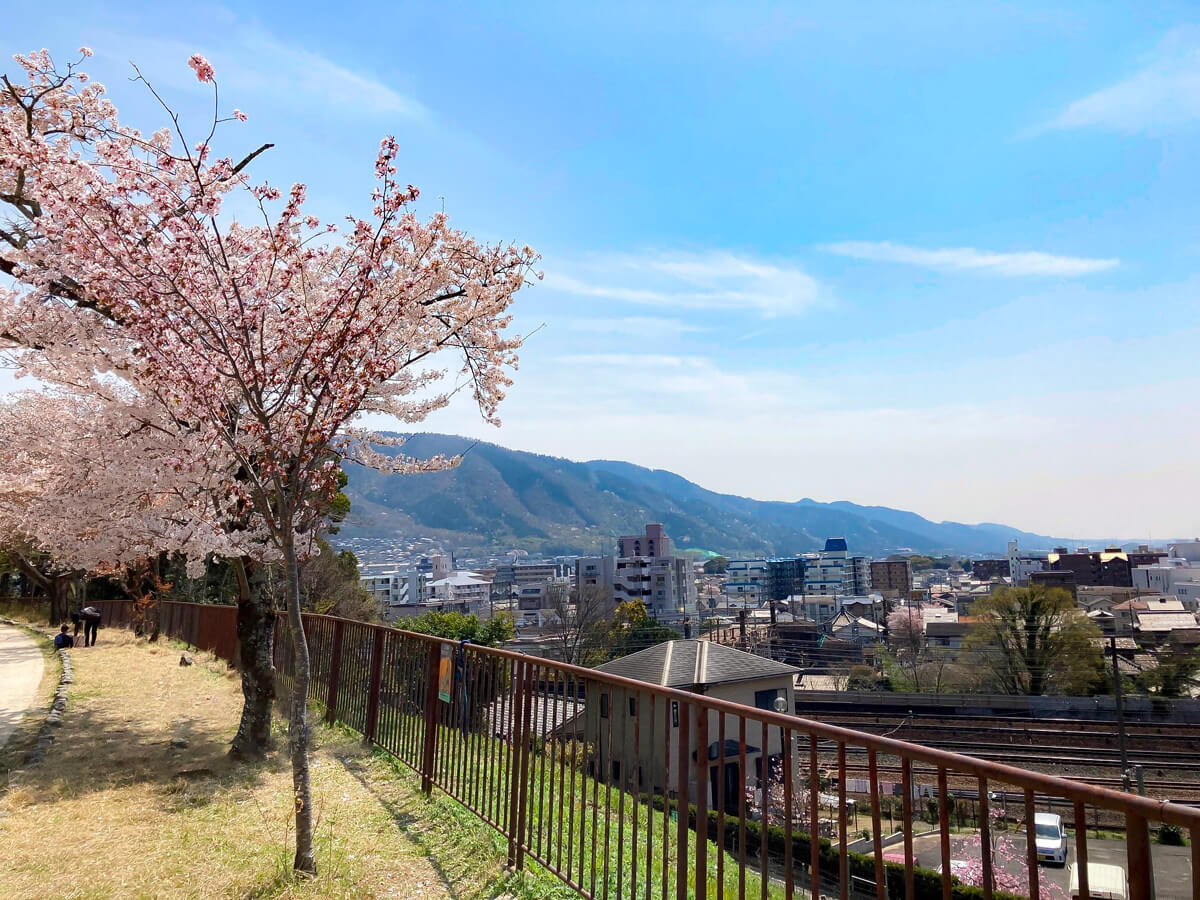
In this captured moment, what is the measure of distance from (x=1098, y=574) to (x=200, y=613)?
11705 centimetres

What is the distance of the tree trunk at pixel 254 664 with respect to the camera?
23.6 ft

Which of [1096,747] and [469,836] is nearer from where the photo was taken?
[469,836]

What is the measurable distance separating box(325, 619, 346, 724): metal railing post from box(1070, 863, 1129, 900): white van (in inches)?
299

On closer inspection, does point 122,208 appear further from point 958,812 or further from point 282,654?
point 958,812

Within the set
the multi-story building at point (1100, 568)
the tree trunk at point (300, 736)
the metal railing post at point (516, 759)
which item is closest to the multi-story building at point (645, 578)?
the multi-story building at point (1100, 568)

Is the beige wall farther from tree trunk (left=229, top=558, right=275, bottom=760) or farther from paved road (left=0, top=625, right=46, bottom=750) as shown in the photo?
paved road (left=0, top=625, right=46, bottom=750)

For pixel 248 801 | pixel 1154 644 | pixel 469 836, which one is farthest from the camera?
pixel 1154 644

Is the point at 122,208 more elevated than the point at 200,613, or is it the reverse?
the point at 122,208

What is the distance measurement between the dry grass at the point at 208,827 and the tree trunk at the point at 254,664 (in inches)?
13.5

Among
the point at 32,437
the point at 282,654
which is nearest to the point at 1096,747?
the point at 282,654

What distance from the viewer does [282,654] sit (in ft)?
34.5

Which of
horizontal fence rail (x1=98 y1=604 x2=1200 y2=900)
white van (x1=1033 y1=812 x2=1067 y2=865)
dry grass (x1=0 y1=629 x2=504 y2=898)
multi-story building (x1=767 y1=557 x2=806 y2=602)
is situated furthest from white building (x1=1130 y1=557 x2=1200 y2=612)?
dry grass (x1=0 y1=629 x2=504 y2=898)

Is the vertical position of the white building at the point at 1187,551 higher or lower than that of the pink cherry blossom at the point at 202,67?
lower

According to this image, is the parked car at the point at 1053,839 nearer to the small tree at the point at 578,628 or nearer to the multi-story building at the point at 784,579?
the small tree at the point at 578,628
